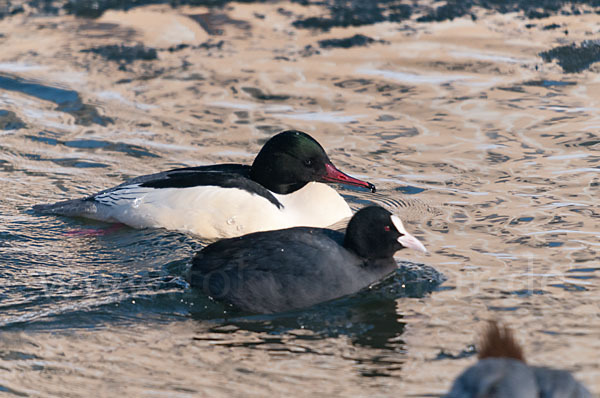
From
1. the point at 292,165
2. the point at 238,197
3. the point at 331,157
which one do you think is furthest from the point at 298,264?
the point at 331,157

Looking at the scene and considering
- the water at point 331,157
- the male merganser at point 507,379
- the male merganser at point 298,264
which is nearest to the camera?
the male merganser at point 507,379

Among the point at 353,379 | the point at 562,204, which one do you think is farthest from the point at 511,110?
the point at 353,379

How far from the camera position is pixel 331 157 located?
10094mm

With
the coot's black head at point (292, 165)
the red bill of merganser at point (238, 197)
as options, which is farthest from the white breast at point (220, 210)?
the coot's black head at point (292, 165)

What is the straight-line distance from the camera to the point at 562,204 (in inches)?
330

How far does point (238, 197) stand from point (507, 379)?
420 cm

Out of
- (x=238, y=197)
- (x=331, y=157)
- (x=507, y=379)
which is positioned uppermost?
(x=507, y=379)

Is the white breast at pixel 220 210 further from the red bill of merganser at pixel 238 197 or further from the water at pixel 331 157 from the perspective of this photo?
the water at pixel 331 157

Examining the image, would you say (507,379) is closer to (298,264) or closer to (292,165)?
(298,264)

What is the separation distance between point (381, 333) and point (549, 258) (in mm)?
1851

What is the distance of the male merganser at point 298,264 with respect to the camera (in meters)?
6.33

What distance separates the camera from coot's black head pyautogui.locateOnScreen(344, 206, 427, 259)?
655 centimetres

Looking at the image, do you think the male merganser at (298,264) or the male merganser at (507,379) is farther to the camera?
the male merganser at (298,264)

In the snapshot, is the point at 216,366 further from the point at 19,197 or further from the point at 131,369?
the point at 19,197
